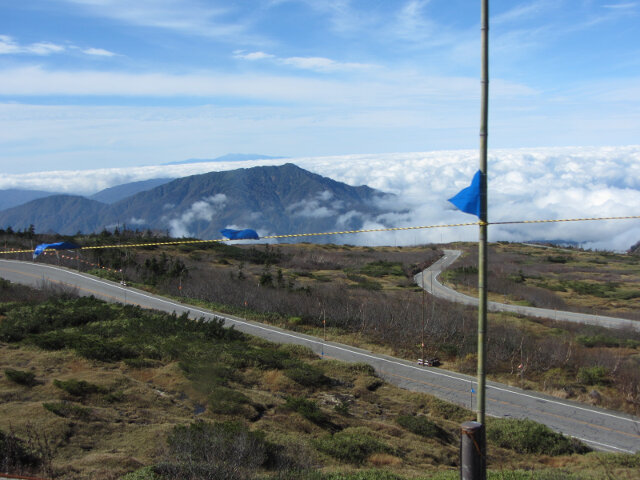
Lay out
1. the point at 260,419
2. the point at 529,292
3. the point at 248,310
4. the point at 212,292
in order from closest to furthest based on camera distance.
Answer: the point at 260,419 < the point at 248,310 < the point at 212,292 < the point at 529,292

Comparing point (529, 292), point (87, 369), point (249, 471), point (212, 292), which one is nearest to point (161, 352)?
point (87, 369)

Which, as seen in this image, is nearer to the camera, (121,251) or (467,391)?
(467,391)

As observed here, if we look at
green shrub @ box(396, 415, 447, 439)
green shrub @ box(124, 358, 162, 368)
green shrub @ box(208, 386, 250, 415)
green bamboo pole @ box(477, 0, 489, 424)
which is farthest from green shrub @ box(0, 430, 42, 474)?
green shrub @ box(396, 415, 447, 439)

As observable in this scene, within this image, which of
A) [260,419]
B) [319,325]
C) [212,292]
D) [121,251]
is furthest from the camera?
[121,251]

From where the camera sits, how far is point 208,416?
11992mm

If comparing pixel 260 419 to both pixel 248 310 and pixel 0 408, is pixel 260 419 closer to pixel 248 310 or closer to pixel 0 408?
pixel 0 408

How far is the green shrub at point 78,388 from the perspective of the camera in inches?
475

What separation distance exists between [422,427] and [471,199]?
9.09 meters

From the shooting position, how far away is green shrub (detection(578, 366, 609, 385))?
20.3 meters

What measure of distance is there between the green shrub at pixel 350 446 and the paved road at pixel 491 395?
6.73 meters

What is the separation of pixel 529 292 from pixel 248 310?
Result: 33125 millimetres

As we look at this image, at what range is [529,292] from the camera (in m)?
51.7

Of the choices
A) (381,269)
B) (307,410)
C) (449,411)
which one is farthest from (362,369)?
(381,269)

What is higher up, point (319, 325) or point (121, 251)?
point (121, 251)
